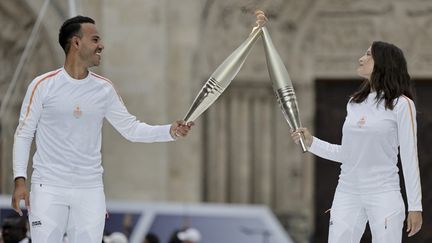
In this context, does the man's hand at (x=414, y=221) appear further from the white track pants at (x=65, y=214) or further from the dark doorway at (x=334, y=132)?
the dark doorway at (x=334, y=132)

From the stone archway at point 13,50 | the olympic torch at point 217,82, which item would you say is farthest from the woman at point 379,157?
the stone archway at point 13,50

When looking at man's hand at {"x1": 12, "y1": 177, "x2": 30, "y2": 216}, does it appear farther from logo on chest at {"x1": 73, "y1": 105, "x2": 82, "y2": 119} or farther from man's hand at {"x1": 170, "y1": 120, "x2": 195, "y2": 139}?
man's hand at {"x1": 170, "y1": 120, "x2": 195, "y2": 139}

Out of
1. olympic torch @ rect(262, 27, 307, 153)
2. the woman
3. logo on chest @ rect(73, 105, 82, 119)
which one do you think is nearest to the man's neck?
logo on chest @ rect(73, 105, 82, 119)

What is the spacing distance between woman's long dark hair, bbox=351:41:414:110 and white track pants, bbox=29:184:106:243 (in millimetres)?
1397

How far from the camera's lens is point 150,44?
38.5 feet

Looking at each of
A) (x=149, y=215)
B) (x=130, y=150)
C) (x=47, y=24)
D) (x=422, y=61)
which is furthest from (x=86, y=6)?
(x=422, y=61)

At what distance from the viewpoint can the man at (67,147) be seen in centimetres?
488

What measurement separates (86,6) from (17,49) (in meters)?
0.97

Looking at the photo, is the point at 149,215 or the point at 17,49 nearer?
the point at 149,215

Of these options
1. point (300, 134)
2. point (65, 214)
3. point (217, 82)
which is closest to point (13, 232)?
point (65, 214)

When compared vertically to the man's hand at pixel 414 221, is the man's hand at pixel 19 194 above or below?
above

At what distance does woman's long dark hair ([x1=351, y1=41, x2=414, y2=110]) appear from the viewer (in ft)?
16.5

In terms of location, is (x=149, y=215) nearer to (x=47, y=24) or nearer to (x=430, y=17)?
(x=47, y=24)

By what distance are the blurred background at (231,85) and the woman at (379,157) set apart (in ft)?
21.0
